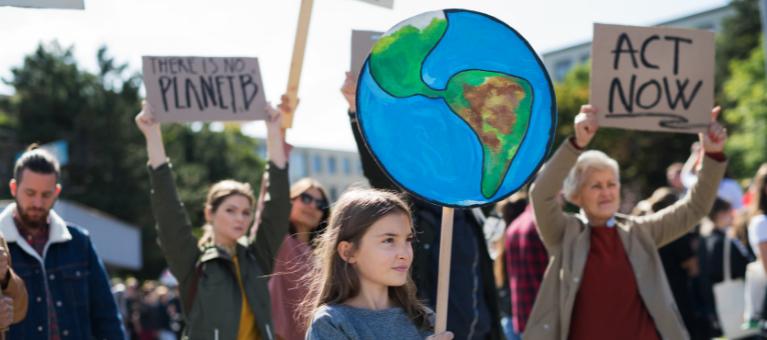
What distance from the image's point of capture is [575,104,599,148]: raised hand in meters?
5.17

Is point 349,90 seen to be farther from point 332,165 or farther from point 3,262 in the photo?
point 332,165

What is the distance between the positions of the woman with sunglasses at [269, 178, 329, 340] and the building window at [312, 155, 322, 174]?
3757 inches

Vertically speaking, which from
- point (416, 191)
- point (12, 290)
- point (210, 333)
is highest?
point (416, 191)

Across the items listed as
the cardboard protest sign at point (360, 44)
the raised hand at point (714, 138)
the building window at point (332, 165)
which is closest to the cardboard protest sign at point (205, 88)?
the cardboard protest sign at point (360, 44)

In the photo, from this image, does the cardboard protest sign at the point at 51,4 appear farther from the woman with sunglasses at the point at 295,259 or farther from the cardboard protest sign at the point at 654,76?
the cardboard protest sign at the point at 654,76

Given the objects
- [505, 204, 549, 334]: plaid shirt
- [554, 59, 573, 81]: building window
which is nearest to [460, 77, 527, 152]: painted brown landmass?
[505, 204, 549, 334]: plaid shirt

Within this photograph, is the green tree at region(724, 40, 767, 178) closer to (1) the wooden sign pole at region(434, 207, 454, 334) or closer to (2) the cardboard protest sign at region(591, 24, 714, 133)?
(2) the cardboard protest sign at region(591, 24, 714, 133)

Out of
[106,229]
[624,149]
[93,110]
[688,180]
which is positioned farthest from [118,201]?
[688,180]

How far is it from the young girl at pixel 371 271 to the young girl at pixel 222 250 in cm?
174

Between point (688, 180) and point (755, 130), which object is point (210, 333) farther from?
point (755, 130)

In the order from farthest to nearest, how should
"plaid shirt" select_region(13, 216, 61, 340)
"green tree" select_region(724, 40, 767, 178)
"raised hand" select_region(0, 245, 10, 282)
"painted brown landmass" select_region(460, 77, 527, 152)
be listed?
1. "green tree" select_region(724, 40, 767, 178)
2. "plaid shirt" select_region(13, 216, 61, 340)
3. "raised hand" select_region(0, 245, 10, 282)
4. "painted brown landmass" select_region(460, 77, 527, 152)

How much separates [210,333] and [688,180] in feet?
15.2

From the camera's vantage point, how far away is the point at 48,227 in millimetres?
5270

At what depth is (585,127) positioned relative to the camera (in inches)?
205
